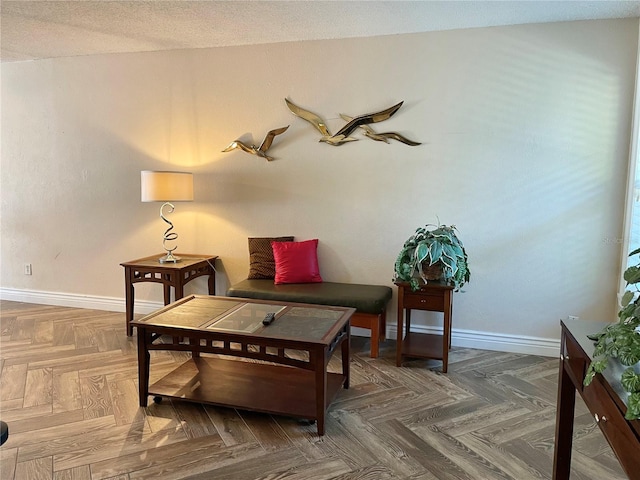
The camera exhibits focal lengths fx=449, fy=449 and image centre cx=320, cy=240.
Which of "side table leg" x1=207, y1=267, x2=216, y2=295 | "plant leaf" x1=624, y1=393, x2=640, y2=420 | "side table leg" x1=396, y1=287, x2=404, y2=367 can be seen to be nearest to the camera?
"plant leaf" x1=624, y1=393, x2=640, y2=420

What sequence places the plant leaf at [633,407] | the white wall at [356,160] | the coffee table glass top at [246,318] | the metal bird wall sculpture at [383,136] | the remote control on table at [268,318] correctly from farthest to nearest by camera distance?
the metal bird wall sculpture at [383,136], the white wall at [356,160], the remote control on table at [268,318], the coffee table glass top at [246,318], the plant leaf at [633,407]

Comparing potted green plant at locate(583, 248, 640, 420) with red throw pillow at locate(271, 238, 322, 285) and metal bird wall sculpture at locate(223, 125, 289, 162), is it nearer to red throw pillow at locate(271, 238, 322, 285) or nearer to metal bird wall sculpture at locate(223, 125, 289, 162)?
red throw pillow at locate(271, 238, 322, 285)

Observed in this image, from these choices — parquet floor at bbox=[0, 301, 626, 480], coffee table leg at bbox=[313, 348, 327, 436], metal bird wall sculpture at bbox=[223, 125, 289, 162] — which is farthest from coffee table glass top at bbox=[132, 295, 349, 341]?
metal bird wall sculpture at bbox=[223, 125, 289, 162]

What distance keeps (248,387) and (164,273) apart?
4.78ft

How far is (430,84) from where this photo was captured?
3449 mm

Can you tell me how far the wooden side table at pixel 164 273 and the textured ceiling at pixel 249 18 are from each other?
6.07ft

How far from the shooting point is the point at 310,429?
2.34m

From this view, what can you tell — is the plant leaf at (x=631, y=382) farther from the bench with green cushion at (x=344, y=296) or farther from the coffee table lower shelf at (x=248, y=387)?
the bench with green cushion at (x=344, y=296)

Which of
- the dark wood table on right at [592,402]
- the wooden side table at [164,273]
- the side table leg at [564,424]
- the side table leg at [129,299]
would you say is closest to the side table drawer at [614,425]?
the dark wood table on right at [592,402]

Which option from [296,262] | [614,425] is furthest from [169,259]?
[614,425]

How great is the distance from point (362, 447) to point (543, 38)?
9.78 feet

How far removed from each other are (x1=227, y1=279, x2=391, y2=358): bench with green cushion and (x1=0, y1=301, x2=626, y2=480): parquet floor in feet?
0.92

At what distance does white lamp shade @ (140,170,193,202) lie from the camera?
11.9 feet

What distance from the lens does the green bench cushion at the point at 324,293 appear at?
3.28m
